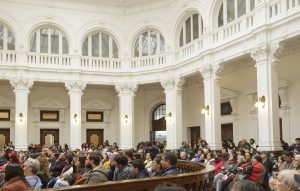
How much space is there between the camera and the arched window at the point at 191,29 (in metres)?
22.9

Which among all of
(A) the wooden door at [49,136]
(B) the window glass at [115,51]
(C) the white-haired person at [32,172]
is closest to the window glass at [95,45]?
(B) the window glass at [115,51]

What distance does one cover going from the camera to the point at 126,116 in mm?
26484

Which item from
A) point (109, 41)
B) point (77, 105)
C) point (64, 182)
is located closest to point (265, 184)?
point (64, 182)

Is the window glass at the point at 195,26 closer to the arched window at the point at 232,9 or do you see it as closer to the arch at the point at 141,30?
the arched window at the point at 232,9

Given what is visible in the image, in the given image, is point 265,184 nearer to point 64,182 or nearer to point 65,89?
point 64,182

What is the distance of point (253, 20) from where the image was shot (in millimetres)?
17469

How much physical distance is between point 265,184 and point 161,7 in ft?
59.4

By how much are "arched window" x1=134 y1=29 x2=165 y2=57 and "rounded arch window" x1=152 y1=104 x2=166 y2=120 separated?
4.43 m

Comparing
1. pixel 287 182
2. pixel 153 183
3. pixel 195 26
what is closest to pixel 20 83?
pixel 195 26

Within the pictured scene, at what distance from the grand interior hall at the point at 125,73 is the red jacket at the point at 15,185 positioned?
15179 mm

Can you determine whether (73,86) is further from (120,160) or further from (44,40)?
(120,160)

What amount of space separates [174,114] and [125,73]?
177 inches

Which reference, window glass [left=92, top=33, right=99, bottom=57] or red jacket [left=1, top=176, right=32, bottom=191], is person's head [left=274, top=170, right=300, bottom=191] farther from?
window glass [left=92, top=33, right=99, bottom=57]

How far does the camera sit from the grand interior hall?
21.0 meters
